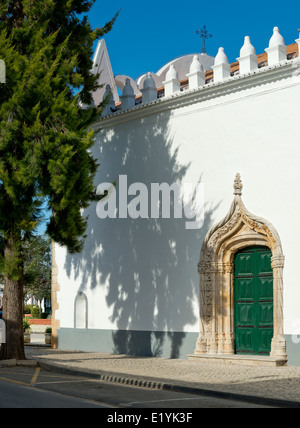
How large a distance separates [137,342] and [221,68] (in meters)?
7.65

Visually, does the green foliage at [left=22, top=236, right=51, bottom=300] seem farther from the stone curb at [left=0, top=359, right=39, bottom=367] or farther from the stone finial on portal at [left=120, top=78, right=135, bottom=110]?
the stone curb at [left=0, top=359, right=39, bottom=367]

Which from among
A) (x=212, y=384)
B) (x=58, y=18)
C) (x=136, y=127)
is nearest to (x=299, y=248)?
(x=212, y=384)

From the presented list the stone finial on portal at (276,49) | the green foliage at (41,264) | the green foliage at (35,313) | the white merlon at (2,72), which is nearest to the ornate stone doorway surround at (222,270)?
the stone finial on portal at (276,49)

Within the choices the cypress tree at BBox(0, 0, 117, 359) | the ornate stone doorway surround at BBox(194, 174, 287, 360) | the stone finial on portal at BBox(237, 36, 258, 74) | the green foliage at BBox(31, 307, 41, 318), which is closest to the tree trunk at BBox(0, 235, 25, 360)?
the cypress tree at BBox(0, 0, 117, 359)

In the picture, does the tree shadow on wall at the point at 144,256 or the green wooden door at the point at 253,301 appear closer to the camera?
the green wooden door at the point at 253,301

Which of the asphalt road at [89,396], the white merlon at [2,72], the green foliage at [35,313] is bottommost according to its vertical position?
the asphalt road at [89,396]

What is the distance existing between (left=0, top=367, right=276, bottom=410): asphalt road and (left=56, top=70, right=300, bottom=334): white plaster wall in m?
5.18

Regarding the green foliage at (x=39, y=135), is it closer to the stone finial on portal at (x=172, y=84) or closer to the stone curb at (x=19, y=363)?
the stone curb at (x=19, y=363)

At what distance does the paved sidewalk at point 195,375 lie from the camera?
9.98 m

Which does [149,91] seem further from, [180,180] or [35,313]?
[35,313]

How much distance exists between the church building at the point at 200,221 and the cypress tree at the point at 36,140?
6.75 feet

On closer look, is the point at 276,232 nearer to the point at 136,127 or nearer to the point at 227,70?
the point at 227,70

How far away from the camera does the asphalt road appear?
873 cm

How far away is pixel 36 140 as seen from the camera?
1471 centimetres
